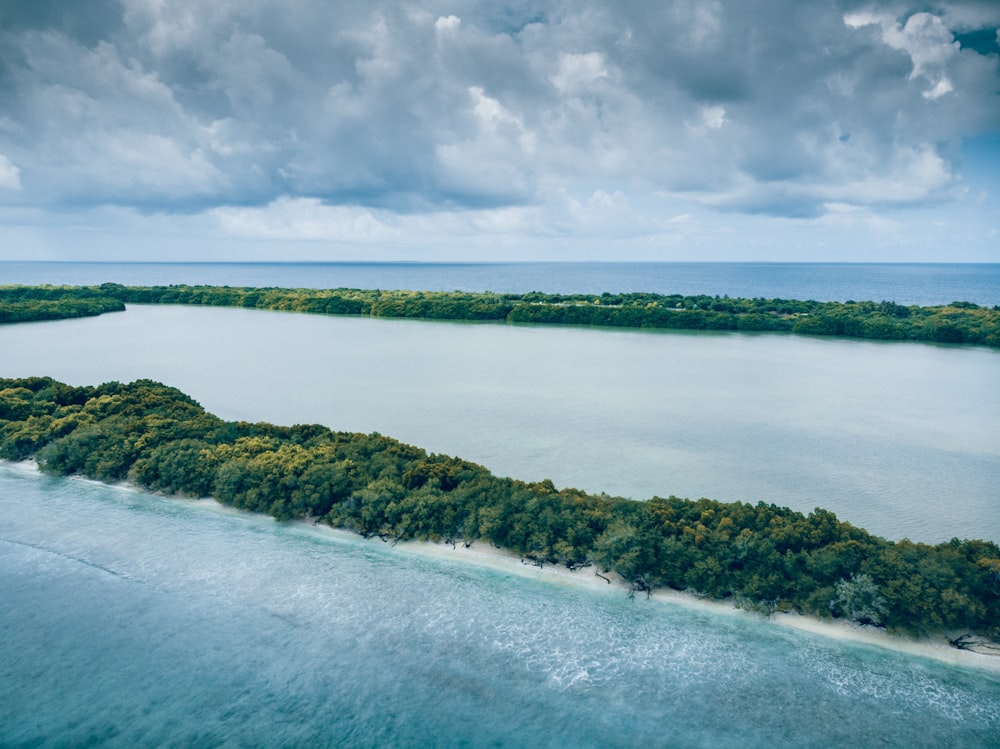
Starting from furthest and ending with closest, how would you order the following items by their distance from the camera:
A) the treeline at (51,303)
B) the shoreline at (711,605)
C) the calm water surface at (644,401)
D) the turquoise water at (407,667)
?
the treeline at (51,303) < the calm water surface at (644,401) < the shoreline at (711,605) < the turquoise water at (407,667)

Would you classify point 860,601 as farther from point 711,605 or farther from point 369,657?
point 369,657

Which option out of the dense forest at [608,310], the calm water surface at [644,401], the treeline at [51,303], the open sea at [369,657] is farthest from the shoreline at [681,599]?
the treeline at [51,303]

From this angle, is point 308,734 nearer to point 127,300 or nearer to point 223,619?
point 223,619

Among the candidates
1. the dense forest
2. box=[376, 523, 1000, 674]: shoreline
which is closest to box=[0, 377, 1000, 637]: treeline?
box=[376, 523, 1000, 674]: shoreline

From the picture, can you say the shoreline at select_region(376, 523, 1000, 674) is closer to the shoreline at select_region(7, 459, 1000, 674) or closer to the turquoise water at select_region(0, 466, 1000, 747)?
the shoreline at select_region(7, 459, 1000, 674)

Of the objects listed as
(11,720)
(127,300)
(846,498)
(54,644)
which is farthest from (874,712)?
(127,300)

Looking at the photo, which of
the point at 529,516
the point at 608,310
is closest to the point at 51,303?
the point at 608,310

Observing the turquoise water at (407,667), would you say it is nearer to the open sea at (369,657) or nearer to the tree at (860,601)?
the open sea at (369,657)
